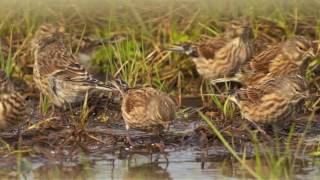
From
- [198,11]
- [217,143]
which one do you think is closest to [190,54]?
[198,11]

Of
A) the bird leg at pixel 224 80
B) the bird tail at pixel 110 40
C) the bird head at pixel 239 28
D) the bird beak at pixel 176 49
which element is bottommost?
the bird leg at pixel 224 80

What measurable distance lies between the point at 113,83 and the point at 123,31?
234 centimetres

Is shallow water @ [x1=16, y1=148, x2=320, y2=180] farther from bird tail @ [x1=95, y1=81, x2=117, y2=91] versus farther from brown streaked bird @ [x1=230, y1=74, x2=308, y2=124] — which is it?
bird tail @ [x1=95, y1=81, x2=117, y2=91]

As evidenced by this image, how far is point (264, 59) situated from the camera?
532 inches

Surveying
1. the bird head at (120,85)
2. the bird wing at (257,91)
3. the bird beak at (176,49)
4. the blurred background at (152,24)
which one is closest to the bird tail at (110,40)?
the blurred background at (152,24)

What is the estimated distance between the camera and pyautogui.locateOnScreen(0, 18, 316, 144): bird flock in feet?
36.9

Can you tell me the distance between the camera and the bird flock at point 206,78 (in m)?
11.3

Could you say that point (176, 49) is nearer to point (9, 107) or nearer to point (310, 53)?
point (310, 53)

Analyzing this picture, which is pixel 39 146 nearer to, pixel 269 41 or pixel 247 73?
pixel 247 73

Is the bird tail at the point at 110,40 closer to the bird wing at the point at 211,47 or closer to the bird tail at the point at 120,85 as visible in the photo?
the bird wing at the point at 211,47

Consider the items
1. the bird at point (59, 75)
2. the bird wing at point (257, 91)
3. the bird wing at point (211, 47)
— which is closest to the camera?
the bird wing at point (257, 91)

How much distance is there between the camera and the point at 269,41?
1445 cm

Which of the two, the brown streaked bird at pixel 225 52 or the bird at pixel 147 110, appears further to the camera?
the brown streaked bird at pixel 225 52

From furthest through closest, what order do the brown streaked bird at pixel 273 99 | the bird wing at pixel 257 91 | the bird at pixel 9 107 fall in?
the bird wing at pixel 257 91 → the brown streaked bird at pixel 273 99 → the bird at pixel 9 107
